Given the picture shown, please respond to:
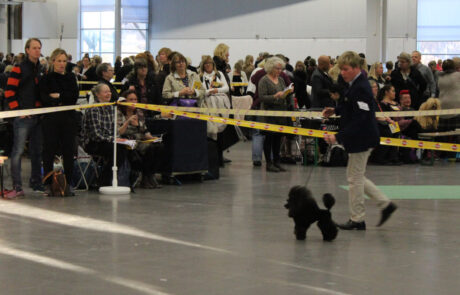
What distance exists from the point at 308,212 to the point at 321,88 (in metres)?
6.08

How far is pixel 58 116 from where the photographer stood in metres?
8.02

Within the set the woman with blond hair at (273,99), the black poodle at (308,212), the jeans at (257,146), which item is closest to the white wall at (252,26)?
the jeans at (257,146)

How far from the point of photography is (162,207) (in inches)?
295

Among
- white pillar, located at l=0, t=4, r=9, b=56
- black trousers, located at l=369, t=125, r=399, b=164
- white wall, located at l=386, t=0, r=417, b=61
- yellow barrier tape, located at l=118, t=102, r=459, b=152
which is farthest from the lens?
white pillar, located at l=0, t=4, r=9, b=56

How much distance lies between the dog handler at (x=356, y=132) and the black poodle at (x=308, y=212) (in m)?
0.55

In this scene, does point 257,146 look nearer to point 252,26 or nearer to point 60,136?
point 60,136

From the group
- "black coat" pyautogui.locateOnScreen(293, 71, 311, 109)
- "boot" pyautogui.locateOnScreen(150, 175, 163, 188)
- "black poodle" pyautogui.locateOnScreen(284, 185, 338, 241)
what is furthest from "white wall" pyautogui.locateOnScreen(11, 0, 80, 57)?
"black poodle" pyautogui.locateOnScreen(284, 185, 338, 241)

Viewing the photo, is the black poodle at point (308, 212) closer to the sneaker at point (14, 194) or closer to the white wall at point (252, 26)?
the sneaker at point (14, 194)

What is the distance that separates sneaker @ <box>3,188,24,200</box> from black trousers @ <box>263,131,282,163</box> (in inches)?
146

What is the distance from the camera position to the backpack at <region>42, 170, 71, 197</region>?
8047mm

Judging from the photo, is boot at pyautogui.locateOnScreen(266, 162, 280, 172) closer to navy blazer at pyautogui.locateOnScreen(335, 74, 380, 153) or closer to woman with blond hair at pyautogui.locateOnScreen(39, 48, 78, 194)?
woman with blond hair at pyautogui.locateOnScreen(39, 48, 78, 194)

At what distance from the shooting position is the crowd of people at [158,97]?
8.09 m

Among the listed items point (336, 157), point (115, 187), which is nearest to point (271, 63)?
point (336, 157)

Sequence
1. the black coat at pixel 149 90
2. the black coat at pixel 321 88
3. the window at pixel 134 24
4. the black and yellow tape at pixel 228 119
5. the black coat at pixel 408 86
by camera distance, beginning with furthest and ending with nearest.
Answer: the window at pixel 134 24, the black coat at pixel 408 86, the black coat at pixel 321 88, the black coat at pixel 149 90, the black and yellow tape at pixel 228 119
